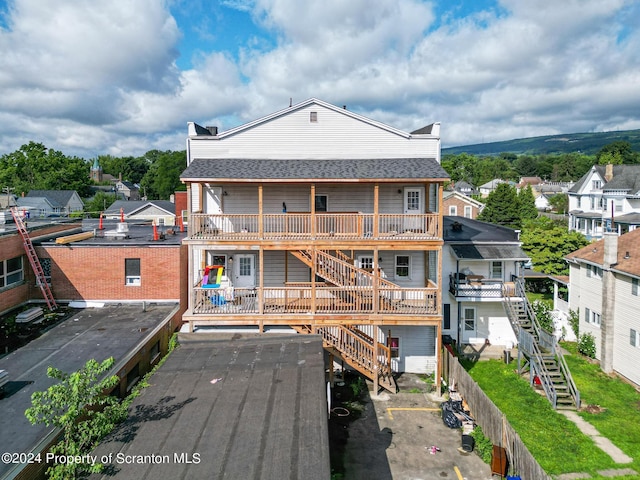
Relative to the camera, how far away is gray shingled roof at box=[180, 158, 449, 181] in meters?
17.1

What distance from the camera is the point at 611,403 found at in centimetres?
1702

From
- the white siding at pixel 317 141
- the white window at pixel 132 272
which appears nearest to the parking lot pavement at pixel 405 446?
the white siding at pixel 317 141

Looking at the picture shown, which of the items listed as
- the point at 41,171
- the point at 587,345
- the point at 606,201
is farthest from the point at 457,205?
the point at 41,171

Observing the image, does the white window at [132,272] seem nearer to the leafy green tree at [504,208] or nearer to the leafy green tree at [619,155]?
the leafy green tree at [504,208]

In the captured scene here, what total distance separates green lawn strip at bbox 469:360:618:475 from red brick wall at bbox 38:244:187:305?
14.4 m

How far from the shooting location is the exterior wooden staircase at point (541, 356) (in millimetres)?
17062

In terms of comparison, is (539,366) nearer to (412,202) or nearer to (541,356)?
(541,356)

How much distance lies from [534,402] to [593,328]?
25.1ft

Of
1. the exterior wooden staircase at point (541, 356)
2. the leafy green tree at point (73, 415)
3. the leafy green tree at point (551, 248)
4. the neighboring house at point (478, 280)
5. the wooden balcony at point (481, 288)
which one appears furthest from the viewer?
the leafy green tree at point (551, 248)

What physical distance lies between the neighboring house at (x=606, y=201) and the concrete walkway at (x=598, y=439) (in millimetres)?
35040

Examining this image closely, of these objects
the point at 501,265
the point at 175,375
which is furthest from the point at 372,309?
the point at 501,265

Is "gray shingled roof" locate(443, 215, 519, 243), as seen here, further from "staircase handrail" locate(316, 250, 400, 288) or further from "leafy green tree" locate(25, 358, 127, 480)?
"leafy green tree" locate(25, 358, 127, 480)

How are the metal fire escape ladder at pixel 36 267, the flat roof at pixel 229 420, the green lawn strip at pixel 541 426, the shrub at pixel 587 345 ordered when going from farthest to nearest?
the shrub at pixel 587 345 → the metal fire escape ladder at pixel 36 267 → the green lawn strip at pixel 541 426 → the flat roof at pixel 229 420

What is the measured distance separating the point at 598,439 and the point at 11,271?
22.6m
